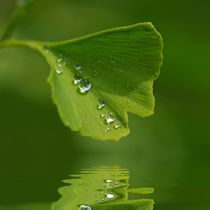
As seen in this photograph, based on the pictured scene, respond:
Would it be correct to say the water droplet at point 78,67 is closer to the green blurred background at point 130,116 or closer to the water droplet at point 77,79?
the water droplet at point 77,79

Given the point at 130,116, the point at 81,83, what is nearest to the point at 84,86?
the point at 81,83

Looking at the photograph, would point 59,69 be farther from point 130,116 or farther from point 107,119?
point 130,116

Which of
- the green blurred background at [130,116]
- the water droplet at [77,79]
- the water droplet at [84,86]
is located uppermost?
the green blurred background at [130,116]

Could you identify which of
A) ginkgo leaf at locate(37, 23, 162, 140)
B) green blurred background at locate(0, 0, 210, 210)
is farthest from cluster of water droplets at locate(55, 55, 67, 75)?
green blurred background at locate(0, 0, 210, 210)

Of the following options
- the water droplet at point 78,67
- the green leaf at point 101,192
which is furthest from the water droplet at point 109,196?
the water droplet at point 78,67

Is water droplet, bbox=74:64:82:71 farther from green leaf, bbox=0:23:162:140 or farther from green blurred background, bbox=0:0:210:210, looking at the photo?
green blurred background, bbox=0:0:210:210

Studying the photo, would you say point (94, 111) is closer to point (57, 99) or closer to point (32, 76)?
point (57, 99)
